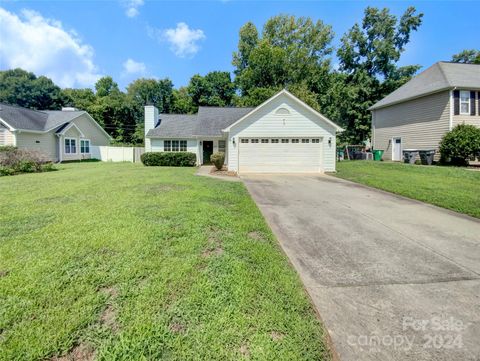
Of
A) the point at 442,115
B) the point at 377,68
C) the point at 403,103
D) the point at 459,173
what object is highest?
the point at 377,68

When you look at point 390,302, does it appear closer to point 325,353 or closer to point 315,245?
point 325,353

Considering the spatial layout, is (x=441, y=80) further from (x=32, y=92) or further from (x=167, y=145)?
(x=32, y=92)

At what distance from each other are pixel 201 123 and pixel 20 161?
11.7 meters

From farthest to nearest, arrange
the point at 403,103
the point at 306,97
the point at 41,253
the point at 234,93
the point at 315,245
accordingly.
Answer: the point at 234,93, the point at 306,97, the point at 403,103, the point at 315,245, the point at 41,253

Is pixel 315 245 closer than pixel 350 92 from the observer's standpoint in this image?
Yes

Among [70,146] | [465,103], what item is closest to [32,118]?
[70,146]

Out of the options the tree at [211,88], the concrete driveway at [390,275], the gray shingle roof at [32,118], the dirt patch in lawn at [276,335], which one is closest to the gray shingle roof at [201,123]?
the gray shingle roof at [32,118]

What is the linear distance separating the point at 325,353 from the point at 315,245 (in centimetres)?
245

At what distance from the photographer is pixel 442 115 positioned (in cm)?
1741

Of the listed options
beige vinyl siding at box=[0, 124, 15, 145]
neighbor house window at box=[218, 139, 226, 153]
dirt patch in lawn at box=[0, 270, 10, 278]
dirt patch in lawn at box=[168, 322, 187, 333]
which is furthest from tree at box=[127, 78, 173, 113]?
dirt patch in lawn at box=[168, 322, 187, 333]

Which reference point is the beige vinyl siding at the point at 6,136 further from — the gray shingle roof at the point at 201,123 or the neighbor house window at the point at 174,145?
the neighbor house window at the point at 174,145

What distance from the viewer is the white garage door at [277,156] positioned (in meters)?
15.7

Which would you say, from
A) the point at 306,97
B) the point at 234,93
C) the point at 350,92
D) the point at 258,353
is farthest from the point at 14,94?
the point at 258,353

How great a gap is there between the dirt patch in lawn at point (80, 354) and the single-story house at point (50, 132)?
→ 21272 mm
